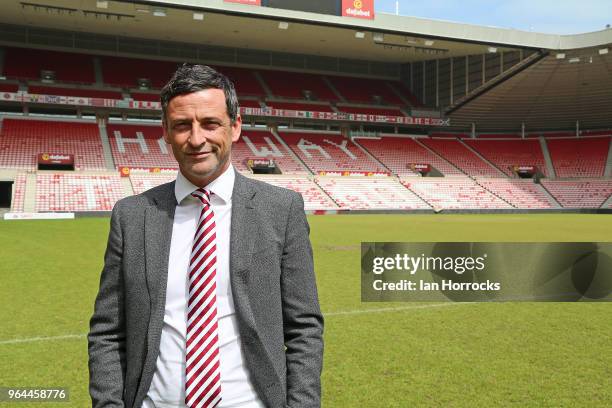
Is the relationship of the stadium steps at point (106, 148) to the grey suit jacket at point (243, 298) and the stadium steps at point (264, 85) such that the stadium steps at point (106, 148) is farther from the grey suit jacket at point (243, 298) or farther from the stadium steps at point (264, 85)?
the grey suit jacket at point (243, 298)

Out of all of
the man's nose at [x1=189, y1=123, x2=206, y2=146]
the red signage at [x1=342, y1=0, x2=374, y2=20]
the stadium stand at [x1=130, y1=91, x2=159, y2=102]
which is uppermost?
the red signage at [x1=342, y1=0, x2=374, y2=20]

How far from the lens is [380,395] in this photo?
456cm

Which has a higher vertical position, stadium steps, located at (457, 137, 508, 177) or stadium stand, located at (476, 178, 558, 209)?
stadium steps, located at (457, 137, 508, 177)

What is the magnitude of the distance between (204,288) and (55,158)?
37.1 meters

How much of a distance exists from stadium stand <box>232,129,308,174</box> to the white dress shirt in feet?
120

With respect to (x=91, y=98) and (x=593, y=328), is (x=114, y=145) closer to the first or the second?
(x=91, y=98)

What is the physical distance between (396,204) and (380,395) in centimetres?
3344

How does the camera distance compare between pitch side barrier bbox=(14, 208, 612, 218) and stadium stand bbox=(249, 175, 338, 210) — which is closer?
pitch side barrier bbox=(14, 208, 612, 218)

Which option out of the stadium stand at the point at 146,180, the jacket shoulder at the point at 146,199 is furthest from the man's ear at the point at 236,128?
the stadium stand at the point at 146,180

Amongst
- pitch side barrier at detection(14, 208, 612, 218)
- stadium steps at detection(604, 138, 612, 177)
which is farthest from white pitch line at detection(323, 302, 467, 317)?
stadium steps at detection(604, 138, 612, 177)

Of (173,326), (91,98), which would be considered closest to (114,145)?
(91,98)

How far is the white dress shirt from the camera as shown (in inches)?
79.4

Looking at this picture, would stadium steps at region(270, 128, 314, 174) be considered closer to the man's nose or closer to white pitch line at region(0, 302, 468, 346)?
white pitch line at region(0, 302, 468, 346)

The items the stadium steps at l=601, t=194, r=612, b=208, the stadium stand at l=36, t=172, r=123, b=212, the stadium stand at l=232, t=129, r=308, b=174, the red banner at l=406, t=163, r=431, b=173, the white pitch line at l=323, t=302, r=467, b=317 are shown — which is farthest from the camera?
the red banner at l=406, t=163, r=431, b=173
